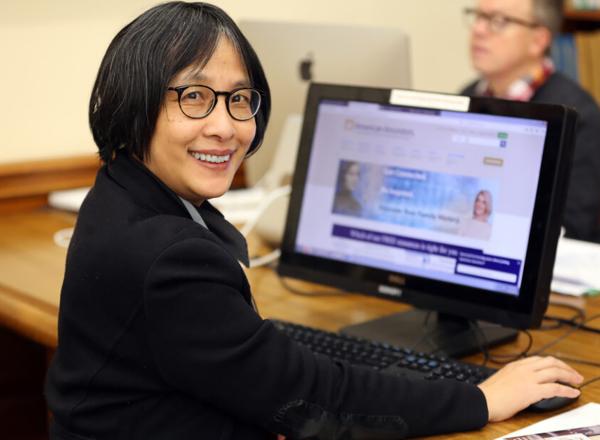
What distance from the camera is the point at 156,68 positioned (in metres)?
1.10

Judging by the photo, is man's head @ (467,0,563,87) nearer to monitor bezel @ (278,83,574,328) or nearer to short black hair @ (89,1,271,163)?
monitor bezel @ (278,83,574,328)

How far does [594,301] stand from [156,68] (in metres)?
0.98

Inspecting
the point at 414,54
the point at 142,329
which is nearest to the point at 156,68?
the point at 142,329

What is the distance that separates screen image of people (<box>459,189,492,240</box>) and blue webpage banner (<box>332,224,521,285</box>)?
26 millimetres

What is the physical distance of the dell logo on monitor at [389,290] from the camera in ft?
4.91

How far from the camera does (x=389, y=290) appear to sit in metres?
1.50

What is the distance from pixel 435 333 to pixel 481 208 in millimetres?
227

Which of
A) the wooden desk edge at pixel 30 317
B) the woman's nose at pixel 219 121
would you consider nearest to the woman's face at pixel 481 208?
the woman's nose at pixel 219 121

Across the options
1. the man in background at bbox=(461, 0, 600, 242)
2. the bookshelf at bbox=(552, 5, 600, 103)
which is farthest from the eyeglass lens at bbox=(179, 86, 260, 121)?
the bookshelf at bbox=(552, 5, 600, 103)

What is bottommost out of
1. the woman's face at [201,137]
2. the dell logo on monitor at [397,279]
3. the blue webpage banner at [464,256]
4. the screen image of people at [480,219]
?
the dell logo on monitor at [397,279]

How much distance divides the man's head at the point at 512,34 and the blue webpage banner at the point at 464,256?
1.43 meters

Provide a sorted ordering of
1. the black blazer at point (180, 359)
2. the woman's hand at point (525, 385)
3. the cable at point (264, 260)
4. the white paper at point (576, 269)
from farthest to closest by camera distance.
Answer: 1. the cable at point (264, 260)
2. the white paper at point (576, 269)
3. the woman's hand at point (525, 385)
4. the black blazer at point (180, 359)

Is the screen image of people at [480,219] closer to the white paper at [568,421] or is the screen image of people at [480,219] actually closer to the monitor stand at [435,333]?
the monitor stand at [435,333]

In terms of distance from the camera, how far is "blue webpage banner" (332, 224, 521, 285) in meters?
1.39
